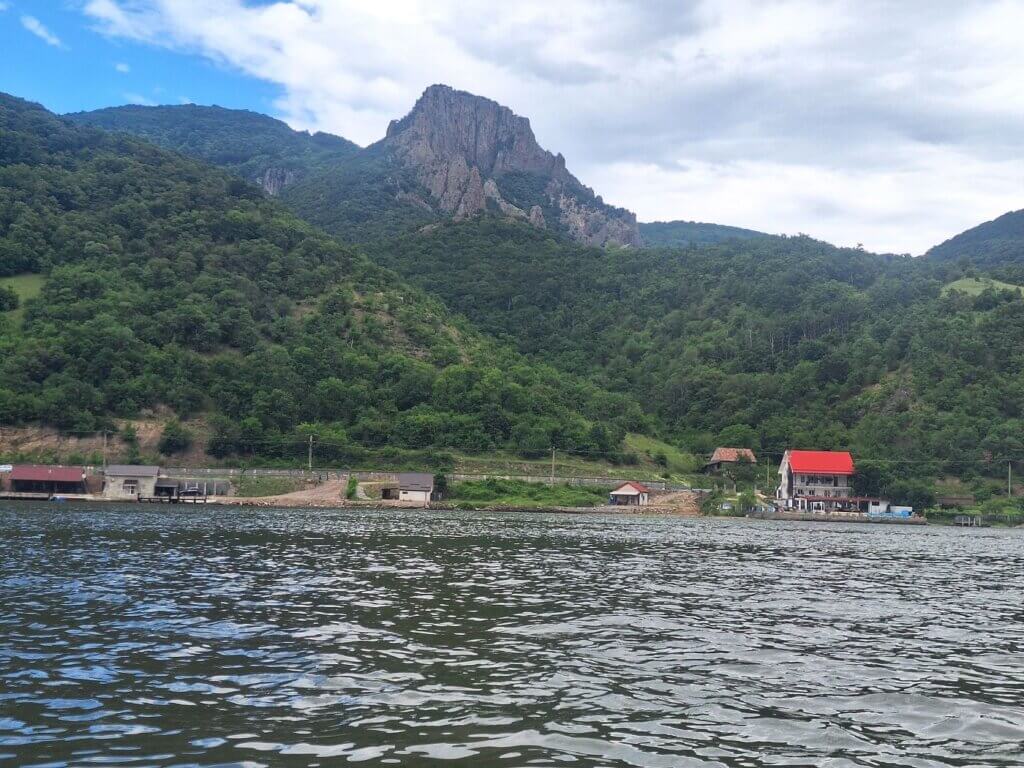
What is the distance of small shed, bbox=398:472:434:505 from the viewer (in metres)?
92.5

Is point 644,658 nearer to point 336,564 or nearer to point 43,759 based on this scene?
point 43,759

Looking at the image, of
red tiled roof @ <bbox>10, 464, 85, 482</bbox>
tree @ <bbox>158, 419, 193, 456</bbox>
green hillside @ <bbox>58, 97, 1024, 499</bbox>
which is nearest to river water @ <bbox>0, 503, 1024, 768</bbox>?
red tiled roof @ <bbox>10, 464, 85, 482</bbox>

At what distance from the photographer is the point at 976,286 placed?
166625 millimetres

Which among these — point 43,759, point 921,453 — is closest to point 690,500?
point 921,453

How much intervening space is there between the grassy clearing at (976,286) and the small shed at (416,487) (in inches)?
4860

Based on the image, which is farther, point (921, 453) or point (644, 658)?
point (921, 453)

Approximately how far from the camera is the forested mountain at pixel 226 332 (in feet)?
344

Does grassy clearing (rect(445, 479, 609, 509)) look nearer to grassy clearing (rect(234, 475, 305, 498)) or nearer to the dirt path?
the dirt path

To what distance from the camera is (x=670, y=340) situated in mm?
184875

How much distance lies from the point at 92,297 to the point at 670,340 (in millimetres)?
122832

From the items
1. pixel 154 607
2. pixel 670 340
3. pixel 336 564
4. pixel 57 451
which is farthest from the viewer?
pixel 670 340

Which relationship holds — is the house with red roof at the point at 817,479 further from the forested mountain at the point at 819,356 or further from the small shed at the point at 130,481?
the small shed at the point at 130,481

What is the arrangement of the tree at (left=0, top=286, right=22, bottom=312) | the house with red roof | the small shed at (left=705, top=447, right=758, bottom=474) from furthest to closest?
the small shed at (left=705, top=447, right=758, bottom=474)
the tree at (left=0, top=286, right=22, bottom=312)
the house with red roof

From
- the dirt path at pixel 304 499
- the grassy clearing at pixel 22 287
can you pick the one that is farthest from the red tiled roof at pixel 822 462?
the grassy clearing at pixel 22 287
